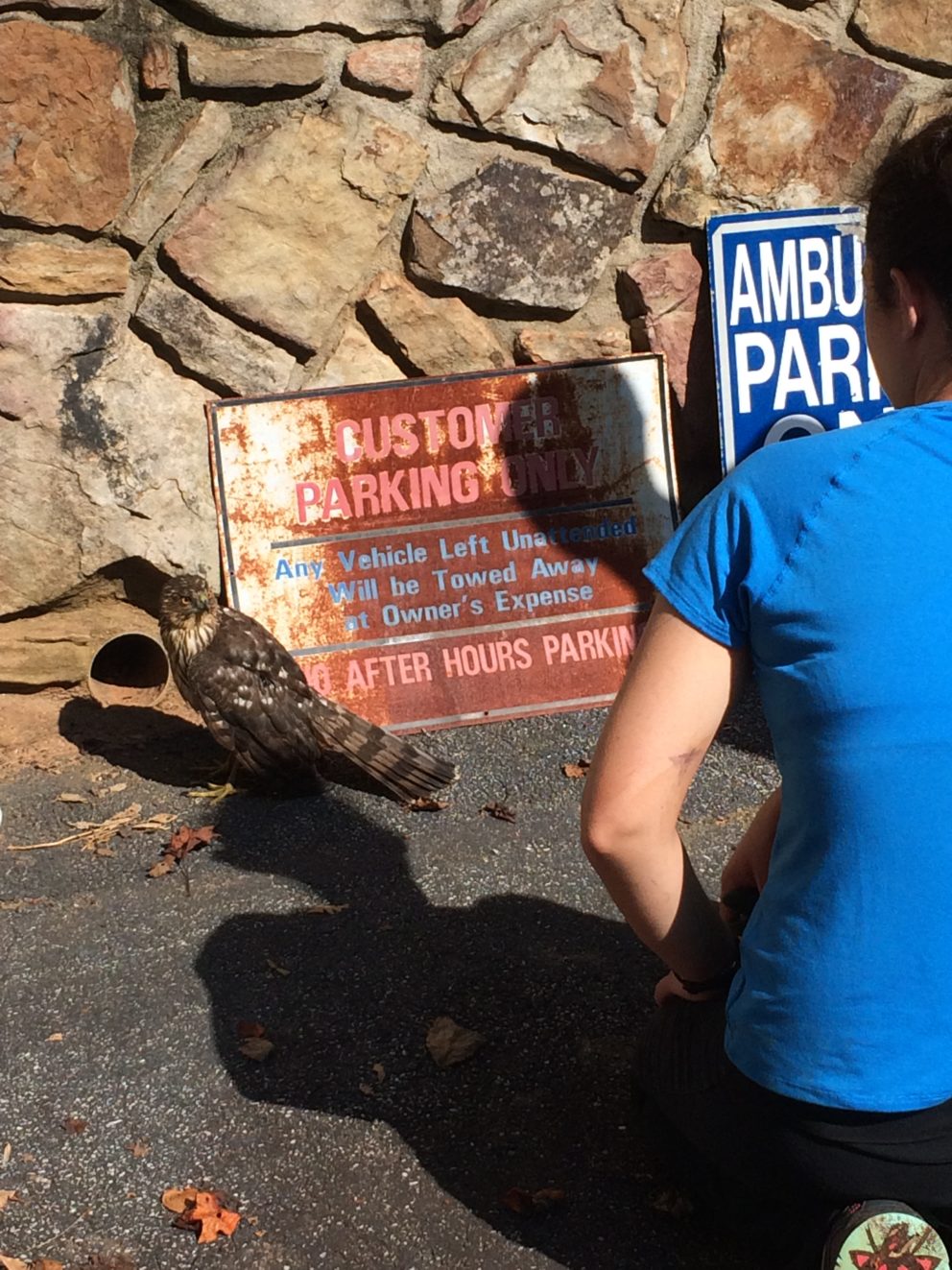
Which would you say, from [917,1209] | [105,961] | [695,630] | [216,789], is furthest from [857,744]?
[216,789]

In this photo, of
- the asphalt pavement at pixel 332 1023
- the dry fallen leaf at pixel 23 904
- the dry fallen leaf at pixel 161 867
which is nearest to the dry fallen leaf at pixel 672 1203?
the asphalt pavement at pixel 332 1023

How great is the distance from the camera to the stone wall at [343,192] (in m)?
4.02

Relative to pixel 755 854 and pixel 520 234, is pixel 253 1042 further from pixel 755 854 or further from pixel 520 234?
pixel 520 234

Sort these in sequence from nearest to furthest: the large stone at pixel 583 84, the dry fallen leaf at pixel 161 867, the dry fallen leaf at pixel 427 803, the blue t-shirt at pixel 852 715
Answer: the blue t-shirt at pixel 852 715 < the dry fallen leaf at pixel 161 867 < the dry fallen leaf at pixel 427 803 < the large stone at pixel 583 84

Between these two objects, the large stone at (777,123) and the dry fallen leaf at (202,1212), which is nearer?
the dry fallen leaf at (202,1212)

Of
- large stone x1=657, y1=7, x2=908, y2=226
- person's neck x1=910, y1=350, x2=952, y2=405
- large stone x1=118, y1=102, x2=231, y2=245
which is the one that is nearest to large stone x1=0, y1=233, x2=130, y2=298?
large stone x1=118, y1=102, x2=231, y2=245

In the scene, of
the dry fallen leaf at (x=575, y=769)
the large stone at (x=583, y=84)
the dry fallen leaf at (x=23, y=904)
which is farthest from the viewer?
the large stone at (x=583, y=84)

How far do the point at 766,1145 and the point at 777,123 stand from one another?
3.69 m

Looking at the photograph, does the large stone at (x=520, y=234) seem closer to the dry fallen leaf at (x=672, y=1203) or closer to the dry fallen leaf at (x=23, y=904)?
the dry fallen leaf at (x=23, y=904)

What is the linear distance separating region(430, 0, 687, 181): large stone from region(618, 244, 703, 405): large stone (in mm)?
314

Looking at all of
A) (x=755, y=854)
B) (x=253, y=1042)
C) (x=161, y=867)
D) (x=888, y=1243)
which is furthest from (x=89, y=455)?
(x=888, y=1243)

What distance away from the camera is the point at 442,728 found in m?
4.27

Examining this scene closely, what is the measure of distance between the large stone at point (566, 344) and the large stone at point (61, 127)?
1435 millimetres

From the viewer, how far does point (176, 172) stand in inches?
161
